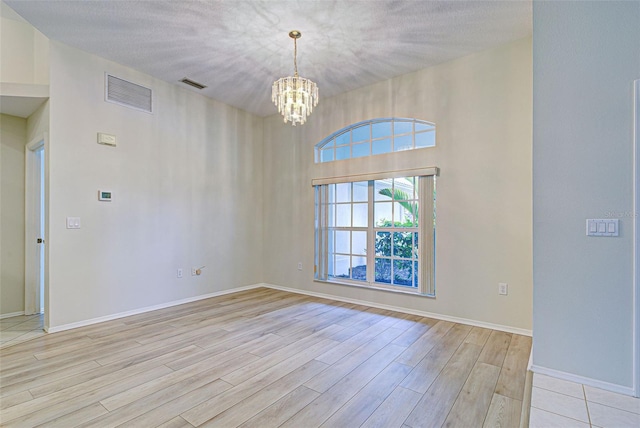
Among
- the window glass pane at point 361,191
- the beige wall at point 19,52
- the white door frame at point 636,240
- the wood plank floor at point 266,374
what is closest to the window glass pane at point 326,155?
the window glass pane at point 361,191

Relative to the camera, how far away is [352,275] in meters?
4.59

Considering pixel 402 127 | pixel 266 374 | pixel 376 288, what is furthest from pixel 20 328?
pixel 402 127

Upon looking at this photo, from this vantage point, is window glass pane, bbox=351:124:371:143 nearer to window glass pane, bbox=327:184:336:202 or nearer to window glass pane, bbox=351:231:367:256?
window glass pane, bbox=327:184:336:202

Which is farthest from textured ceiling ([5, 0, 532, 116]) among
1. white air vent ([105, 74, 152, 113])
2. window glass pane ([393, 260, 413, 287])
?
window glass pane ([393, 260, 413, 287])

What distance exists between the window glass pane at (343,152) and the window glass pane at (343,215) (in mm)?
734

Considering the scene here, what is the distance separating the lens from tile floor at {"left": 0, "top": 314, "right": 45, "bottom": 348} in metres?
3.06

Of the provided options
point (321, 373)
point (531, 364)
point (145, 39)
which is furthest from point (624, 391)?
point (145, 39)

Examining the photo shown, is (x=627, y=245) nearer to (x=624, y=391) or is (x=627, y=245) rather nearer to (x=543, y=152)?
(x=543, y=152)

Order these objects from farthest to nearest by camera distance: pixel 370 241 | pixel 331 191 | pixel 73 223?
pixel 331 191 → pixel 370 241 → pixel 73 223

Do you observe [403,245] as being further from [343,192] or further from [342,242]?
[343,192]

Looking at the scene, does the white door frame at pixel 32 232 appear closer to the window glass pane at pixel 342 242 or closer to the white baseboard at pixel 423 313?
the white baseboard at pixel 423 313

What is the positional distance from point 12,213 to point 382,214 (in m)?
4.79

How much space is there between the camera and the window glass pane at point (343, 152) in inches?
183

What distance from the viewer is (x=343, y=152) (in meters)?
4.70
